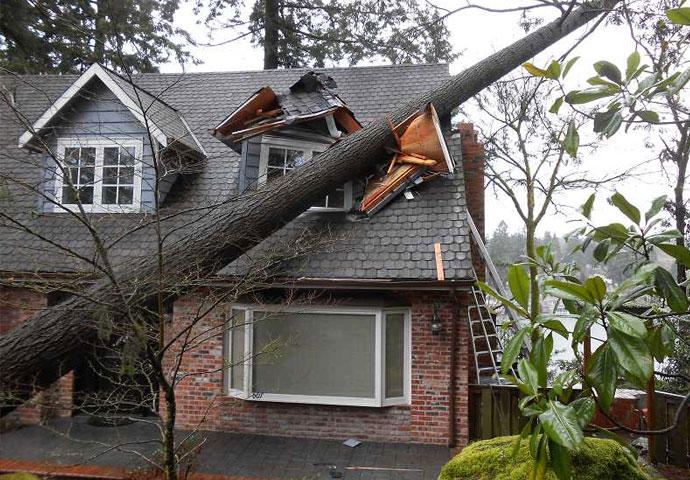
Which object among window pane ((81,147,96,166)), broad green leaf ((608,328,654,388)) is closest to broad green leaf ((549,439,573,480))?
broad green leaf ((608,328,654,388))

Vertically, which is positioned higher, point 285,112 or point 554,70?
point 285,112

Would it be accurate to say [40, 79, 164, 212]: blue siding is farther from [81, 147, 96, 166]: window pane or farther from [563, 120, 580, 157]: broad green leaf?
[563, 120, 580, 157]: broad green leaf

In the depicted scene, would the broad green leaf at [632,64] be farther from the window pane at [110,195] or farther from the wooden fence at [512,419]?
the window pane at [110,195]

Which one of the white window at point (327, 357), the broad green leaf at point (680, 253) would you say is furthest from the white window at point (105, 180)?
the broad green leaf at point (680, 253)

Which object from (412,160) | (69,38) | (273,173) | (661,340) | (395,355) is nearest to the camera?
(661,340)

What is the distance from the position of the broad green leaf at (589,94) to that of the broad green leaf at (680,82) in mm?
235

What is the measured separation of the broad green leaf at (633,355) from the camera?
1.57 m

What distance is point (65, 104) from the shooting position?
866 centimetres

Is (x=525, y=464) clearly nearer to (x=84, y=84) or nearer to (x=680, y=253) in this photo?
(x=680, y=253)

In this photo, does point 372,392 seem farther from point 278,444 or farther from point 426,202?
point 426,202

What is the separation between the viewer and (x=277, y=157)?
337 inches

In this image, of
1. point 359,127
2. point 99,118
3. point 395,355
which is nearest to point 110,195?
point 99,118

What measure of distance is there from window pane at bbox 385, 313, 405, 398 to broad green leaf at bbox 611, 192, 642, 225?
17.9ft

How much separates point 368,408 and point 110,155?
625 centimetres
